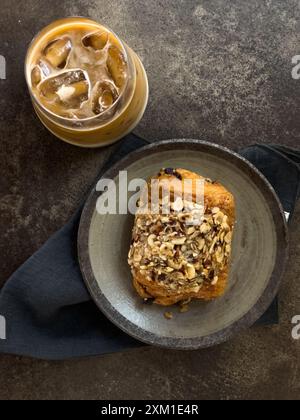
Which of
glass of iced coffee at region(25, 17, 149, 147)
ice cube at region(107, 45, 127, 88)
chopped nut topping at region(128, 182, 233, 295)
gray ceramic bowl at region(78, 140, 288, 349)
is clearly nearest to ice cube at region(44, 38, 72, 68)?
glass of iced coffee at region(25, 17, 149, 147)

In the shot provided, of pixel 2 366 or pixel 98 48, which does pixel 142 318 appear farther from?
pixel 98 48

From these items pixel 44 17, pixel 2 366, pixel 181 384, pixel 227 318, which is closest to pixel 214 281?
pixel 227 318

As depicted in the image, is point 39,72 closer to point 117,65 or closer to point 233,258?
point 117,65

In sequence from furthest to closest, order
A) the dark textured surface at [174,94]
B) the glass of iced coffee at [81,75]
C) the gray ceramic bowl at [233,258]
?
the dark textured surface at [174,94] < the gray ceramic bowl at [233,258] < the glass of iced coffee at [81,75]

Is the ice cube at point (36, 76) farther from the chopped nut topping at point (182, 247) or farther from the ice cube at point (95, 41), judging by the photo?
the chopped nut topping at point (182, 247)

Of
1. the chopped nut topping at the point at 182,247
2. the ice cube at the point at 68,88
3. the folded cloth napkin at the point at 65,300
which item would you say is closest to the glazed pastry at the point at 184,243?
the chopped nut topping at the point at 182,247

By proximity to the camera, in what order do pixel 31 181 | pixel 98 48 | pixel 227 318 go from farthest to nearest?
pixel 31 181 → pixel 227 318 → pixel 98 48

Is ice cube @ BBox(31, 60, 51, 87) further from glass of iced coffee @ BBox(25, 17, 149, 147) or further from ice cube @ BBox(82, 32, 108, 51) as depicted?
ice cube @ BBox(82, 32, 108, 51)
